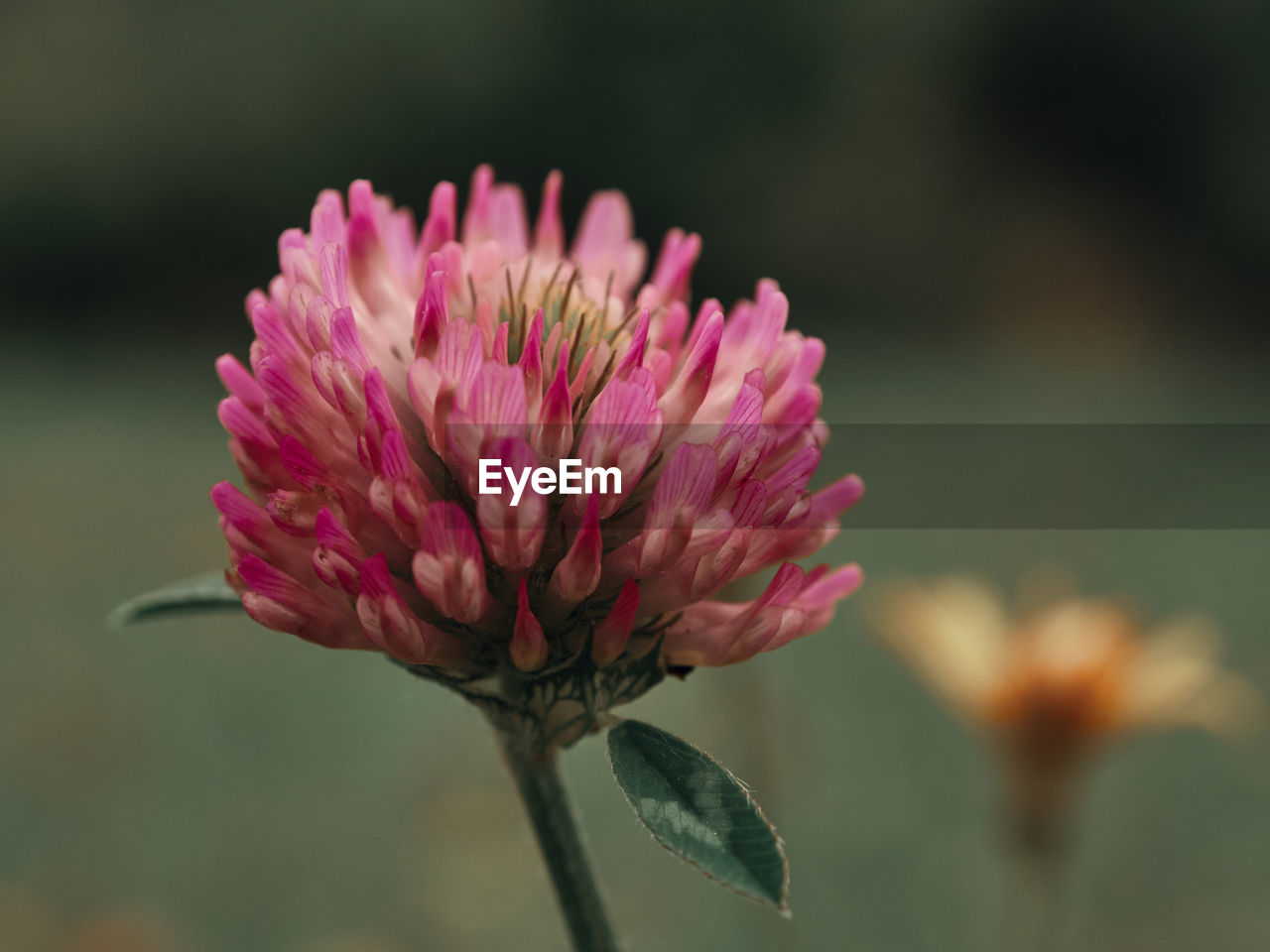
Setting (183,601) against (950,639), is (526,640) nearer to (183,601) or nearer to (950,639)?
(183,601)

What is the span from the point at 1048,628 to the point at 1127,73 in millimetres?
9498

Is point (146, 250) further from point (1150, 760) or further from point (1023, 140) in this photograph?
point (1150, 760)

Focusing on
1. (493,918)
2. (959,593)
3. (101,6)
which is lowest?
(493,918)

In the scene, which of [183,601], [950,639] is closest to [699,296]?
[950,639]

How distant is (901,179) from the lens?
9.67m

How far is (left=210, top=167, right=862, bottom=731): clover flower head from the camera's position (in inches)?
23.2

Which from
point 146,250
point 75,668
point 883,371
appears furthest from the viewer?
point 146,250

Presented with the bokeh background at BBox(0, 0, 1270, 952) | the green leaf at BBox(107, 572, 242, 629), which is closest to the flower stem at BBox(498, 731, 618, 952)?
the bokeh background at BBox(0, 0, 1270, 952)

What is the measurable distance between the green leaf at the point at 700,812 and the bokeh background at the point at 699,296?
0.64ft

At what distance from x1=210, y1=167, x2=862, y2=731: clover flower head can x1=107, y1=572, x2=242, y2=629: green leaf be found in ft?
0.31

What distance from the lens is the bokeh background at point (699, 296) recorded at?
233cm

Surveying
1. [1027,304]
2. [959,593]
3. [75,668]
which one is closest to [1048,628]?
[959,593]

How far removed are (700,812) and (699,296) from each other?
9.95 m

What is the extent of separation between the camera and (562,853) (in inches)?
27.6
